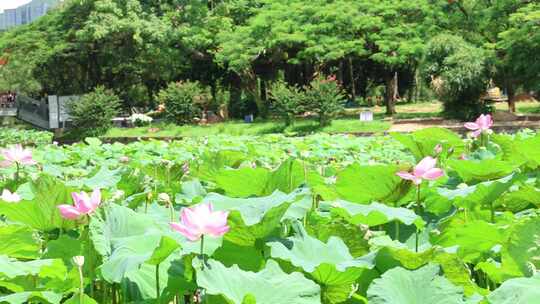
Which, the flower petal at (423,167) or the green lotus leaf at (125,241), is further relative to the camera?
the flower petal at (423,167)

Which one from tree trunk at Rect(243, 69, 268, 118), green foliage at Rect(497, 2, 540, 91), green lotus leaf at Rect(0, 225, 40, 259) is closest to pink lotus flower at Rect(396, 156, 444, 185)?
green lotus leaf at Rect(0, 225, 40, 259)

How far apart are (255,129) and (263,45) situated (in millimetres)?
3117

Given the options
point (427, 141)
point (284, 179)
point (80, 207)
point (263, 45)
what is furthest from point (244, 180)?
point (263, 45)

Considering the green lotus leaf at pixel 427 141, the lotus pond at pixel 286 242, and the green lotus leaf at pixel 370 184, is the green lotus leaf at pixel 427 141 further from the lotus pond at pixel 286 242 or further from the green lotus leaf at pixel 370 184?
the green lotus leaf at pixel 370 184

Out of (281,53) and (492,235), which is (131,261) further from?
(281,53)

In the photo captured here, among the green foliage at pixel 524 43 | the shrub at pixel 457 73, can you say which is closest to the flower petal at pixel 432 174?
the green foliage at pixel 524 43

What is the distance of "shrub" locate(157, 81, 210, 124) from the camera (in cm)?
1938

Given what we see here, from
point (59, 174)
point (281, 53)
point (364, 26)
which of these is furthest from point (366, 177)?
point (281, 53)

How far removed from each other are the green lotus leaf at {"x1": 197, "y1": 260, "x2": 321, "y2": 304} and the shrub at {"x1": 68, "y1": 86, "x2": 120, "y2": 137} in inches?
747

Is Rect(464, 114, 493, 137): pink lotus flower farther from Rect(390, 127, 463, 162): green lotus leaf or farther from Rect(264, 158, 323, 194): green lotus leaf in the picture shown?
Rect(264, 158, 323, 194): green lotus leaf

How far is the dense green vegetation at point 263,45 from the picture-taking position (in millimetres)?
16781

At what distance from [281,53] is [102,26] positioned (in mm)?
5465

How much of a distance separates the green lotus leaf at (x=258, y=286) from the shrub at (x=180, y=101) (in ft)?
60.8

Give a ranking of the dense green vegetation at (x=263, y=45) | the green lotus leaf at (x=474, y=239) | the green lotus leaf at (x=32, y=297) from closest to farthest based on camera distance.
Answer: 1. the green lotus leaf at (x=32, y=297)
2. the green lotus leaf at (x=474, y=239)
3. the dense green vegetation at (x=263, y=45)
